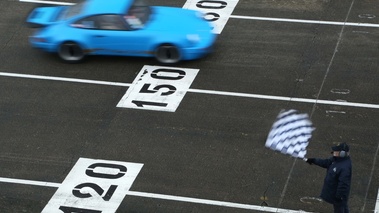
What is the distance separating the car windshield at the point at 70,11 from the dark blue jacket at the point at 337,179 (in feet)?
27.6

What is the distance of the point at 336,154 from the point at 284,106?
426 centimetres

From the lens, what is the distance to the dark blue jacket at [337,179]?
41.2ft

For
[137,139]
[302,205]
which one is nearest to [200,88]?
[137,139]

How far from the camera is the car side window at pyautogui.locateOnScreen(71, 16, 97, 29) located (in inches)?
733

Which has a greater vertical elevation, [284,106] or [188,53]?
[188,53]

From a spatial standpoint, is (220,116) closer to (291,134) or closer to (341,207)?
(291,134)

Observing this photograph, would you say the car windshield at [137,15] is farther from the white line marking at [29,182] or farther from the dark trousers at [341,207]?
the dark trousers at [341,207]

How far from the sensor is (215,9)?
68.4ft

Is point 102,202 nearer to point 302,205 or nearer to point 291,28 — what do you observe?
point 302,205

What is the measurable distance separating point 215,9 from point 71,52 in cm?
422

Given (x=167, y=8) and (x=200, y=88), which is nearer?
(x=200, y=88)

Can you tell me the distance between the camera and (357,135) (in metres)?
15.7

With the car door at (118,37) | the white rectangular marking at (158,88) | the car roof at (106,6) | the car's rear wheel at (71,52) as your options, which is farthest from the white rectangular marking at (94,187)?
the car roof at (106,6)

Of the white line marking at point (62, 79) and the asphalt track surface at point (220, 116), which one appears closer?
the asphalt track surface at point (220, 116)
